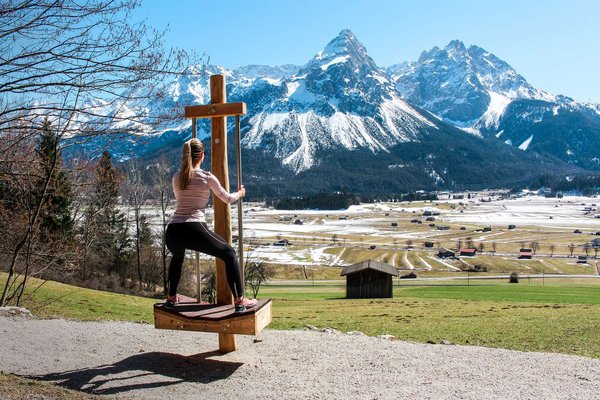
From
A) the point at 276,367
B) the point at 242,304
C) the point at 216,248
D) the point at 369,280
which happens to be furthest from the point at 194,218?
the point at 369,280

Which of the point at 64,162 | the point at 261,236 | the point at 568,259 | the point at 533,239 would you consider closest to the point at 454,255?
the point at 568,259

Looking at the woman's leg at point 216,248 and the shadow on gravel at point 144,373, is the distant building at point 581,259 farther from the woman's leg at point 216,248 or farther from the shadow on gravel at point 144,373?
the woman's leg at point 216,248

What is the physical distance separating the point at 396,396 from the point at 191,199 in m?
4.49

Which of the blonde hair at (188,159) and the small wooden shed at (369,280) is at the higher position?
the blonde hair at (188,159)

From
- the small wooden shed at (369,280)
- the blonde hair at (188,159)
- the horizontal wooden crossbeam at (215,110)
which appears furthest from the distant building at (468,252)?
the blonde hair at (188,159)

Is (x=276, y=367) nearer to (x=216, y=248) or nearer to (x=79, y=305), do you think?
(x=216, y=248)

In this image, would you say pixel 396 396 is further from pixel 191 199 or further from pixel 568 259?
pixel 568 259

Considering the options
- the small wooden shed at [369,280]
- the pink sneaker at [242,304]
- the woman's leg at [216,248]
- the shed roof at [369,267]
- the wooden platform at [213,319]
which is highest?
the woman's leg at [216,248]

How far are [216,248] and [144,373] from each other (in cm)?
252

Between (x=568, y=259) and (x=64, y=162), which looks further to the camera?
(x=568, y=259)

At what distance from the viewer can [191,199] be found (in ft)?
29.6

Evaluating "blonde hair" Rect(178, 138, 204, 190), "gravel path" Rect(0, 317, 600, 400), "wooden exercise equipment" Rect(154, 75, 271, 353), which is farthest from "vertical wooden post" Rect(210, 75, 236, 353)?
"blonde hair" Rect(178, 138, 204, 190)

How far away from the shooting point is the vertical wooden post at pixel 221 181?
10.4 metres

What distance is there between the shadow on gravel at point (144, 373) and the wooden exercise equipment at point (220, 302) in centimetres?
69
